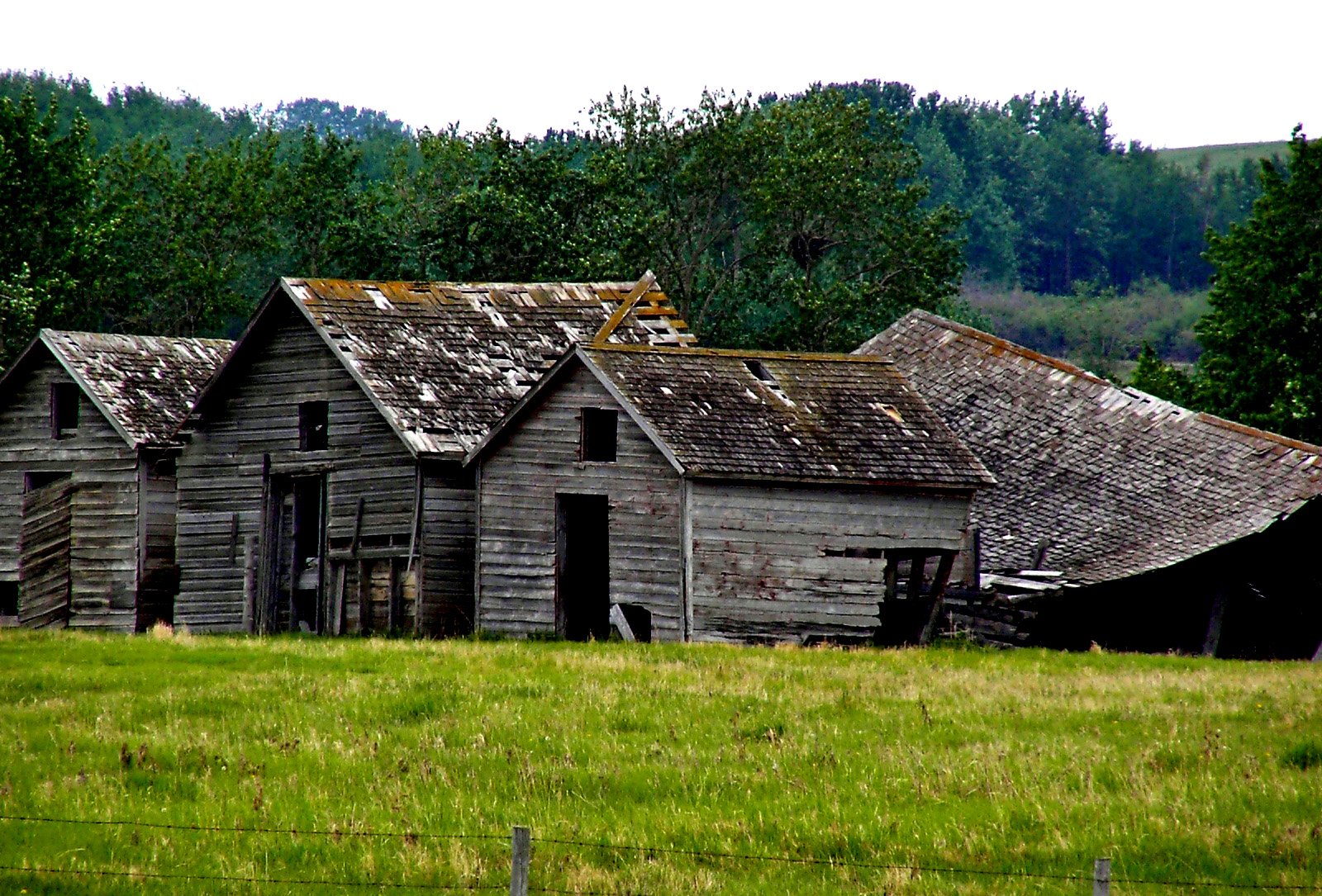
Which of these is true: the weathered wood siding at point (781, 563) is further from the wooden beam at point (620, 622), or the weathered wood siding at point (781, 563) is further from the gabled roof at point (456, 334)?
the gabled roof at point (456, 334)

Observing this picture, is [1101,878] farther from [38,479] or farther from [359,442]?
[38,479]

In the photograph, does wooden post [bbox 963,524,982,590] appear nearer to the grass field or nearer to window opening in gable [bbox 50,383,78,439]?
the grass field

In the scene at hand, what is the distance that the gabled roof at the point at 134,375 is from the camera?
40.7 metres

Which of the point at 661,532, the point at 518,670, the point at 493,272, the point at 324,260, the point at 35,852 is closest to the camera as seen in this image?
the point at 35,852

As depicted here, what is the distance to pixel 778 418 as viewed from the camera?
33.3 meters

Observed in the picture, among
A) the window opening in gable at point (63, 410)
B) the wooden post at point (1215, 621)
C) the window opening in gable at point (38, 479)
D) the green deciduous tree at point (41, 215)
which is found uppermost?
the green deciduous tree at point (41, 215)

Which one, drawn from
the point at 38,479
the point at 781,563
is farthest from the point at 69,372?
the point at 781,563

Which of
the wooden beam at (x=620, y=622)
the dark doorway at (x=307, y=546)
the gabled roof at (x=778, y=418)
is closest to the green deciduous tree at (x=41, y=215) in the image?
the dark doorway at (x=307, y=546)

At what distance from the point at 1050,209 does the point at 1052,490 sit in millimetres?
104366

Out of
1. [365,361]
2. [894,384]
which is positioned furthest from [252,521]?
[894,384]

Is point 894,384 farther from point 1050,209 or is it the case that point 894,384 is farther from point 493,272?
point 1050,209

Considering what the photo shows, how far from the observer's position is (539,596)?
1318 inches

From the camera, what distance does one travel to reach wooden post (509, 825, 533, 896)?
12.1m

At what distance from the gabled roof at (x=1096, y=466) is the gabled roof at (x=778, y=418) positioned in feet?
11.8
